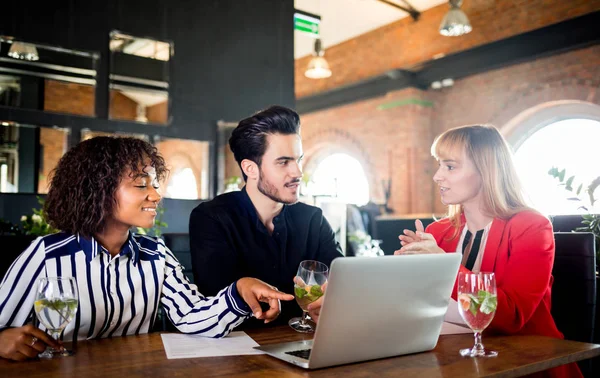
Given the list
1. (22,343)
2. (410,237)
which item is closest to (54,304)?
(22,343)

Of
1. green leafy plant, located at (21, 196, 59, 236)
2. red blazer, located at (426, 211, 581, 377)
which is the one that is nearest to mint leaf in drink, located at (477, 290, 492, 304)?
red blazer, located at (426, 211, 581, 377)

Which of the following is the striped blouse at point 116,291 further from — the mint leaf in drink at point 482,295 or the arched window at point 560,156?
the arched window at point 560,156

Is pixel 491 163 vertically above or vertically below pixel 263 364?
above

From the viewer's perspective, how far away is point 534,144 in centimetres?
744

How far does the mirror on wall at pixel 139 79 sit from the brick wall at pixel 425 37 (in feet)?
14.2

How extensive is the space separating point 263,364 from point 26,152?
4988mm

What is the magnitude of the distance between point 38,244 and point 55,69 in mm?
4602

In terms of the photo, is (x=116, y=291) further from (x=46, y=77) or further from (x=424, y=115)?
(x=424, y=115)

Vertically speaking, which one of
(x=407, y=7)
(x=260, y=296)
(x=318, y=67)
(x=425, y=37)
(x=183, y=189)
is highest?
(x=407, y=7)

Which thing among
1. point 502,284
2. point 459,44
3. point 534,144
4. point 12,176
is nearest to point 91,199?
point 502,284

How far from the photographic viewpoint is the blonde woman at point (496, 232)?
1.49 meters

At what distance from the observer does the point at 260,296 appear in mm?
1286

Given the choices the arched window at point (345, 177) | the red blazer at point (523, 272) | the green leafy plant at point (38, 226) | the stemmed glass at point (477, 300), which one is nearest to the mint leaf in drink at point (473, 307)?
the stemmed glass at point (477, 300)

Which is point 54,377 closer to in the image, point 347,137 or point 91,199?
point 91,199
